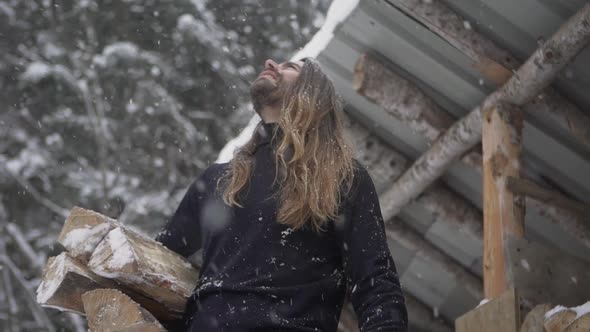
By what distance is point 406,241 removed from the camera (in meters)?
6.57

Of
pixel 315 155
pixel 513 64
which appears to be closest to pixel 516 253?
pixel 513 64

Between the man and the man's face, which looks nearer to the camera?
the man

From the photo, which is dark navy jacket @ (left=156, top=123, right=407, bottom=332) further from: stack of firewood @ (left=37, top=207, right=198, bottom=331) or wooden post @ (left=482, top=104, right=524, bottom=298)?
wooden post @ (left=482, top=104, right=524, bottom=298)

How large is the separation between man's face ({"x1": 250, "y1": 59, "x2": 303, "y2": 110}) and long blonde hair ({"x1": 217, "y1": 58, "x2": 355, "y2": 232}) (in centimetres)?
4

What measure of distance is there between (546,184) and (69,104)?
8.88 meters

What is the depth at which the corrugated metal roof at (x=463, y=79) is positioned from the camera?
4766 millimetres

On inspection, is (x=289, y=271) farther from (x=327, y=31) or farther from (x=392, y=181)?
(x=392, y=181)

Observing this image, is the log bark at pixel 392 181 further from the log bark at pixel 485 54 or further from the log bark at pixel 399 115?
the log bark at pixel 485 54

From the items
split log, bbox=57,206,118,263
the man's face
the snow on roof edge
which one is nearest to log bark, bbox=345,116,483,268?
the snow on roof edge

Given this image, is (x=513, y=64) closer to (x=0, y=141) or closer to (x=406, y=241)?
(x=406, y=241)

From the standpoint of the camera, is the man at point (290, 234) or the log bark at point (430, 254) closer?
the man at point (290, 234)

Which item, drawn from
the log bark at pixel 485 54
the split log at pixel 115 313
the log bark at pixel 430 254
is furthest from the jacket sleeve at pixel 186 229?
the log bark at pixel 430 254

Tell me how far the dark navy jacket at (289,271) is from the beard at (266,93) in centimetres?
41

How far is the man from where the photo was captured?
93.6 inches
